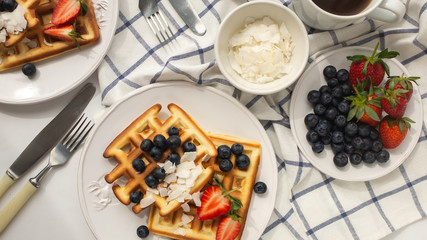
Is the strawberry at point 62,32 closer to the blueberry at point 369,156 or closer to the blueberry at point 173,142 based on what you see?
the blueberry at point 173,142

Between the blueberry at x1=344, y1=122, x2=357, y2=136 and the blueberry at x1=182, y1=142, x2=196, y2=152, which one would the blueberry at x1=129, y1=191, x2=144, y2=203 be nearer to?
the blueberry at x1=182, y1=142, x2=196, y2=152

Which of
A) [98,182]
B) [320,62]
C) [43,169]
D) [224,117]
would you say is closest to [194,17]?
[224,117]

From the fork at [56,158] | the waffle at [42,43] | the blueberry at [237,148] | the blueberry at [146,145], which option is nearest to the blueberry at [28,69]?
the waffle at [42,43]

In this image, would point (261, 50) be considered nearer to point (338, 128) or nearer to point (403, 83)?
point (338, 128)

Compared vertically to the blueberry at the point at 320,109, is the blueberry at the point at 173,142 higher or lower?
higher

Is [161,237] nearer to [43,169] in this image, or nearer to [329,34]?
[43,169]

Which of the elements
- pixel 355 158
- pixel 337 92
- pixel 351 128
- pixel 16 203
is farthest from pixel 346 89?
pixel 16 203
